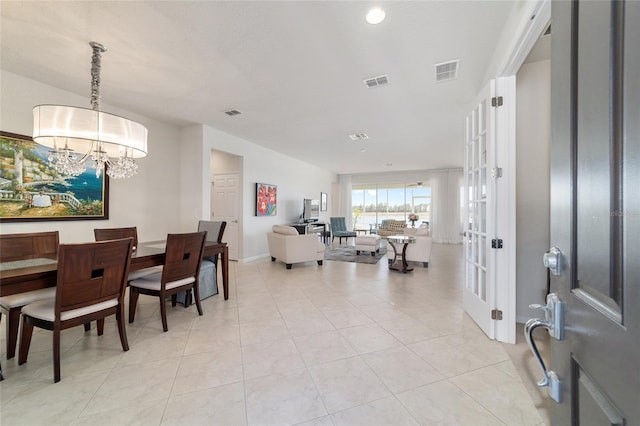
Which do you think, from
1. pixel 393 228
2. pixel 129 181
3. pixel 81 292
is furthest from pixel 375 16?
pixel 393 228

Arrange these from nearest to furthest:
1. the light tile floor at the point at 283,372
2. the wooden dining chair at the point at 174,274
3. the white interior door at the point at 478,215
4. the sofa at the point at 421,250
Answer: the light tile floor at the point at 283,372 < the white interior door at the point at 478,215 < the wooden dining chair at the point at 174,274 < the sofa at the point at 421,250

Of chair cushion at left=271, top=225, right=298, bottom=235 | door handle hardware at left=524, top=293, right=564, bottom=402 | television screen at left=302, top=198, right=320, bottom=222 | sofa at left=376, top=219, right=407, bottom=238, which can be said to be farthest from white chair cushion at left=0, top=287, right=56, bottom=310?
sofa at left=376, top=219, right=407, bottom=238

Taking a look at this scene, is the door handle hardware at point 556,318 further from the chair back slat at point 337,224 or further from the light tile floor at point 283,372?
the chair back slat at point 337,224

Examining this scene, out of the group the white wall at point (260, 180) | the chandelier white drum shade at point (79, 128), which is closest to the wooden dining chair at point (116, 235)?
the chandelier white drum shade at point (79, 128)

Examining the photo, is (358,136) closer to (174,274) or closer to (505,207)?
(505,207)

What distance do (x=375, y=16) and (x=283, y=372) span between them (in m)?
2.84

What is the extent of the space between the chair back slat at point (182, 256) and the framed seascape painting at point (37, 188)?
2.18 meters

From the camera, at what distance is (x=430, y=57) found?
264cm

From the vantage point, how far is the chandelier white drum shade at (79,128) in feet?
7.14

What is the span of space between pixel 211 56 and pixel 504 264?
3.44 m

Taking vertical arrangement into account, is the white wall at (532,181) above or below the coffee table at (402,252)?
above

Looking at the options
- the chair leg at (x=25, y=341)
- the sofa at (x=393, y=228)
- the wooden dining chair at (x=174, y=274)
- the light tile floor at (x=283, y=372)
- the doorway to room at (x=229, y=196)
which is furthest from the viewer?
the sofa at (x=393, y=228)

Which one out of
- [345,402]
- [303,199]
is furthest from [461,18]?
[303,199]

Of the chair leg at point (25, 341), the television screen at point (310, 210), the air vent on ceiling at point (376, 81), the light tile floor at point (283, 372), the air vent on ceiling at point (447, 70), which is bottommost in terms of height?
the light tile floor at point (283, 372)
